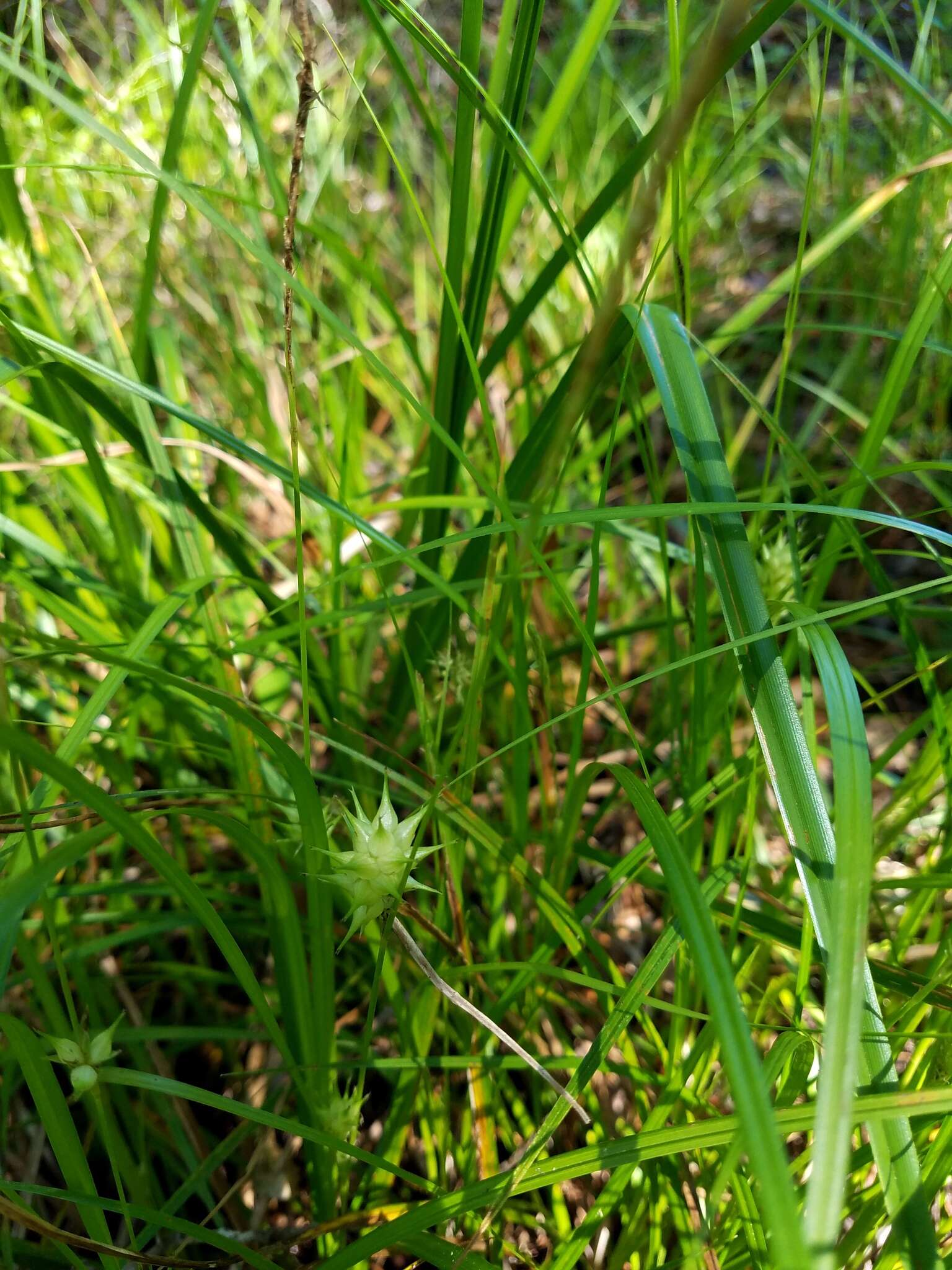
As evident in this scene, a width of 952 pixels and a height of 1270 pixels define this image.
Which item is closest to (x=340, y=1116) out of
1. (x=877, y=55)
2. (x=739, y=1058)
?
(x=739, y=1058)

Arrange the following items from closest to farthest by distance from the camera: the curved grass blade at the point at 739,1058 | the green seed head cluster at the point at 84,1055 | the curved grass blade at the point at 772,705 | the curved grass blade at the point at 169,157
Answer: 1. the curved grass blade at the point at 739,1058
2. the curved grass blade at the point at 772,705
3. the green seed head cluster at the point at 84,1055
4. the curved grass blade at the point at 169,157

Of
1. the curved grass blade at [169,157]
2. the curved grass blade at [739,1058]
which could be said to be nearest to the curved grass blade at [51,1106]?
the curved grass blade at [739,1058]

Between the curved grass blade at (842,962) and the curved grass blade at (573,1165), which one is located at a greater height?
the curved grass blade at (842,962)

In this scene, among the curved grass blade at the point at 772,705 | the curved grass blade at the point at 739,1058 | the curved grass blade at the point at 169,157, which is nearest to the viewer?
the curved grass blade at the point at 739,1058

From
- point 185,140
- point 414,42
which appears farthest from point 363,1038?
point 185,140

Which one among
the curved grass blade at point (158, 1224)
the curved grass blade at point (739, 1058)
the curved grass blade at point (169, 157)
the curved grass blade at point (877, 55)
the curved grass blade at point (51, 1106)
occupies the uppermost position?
the curved grass blade at point (169, 157)

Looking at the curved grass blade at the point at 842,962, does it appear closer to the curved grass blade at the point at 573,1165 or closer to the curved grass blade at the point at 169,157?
the curved grass blade at the point at 573,1165

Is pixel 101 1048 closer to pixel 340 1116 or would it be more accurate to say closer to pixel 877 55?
pixel 340 1116
